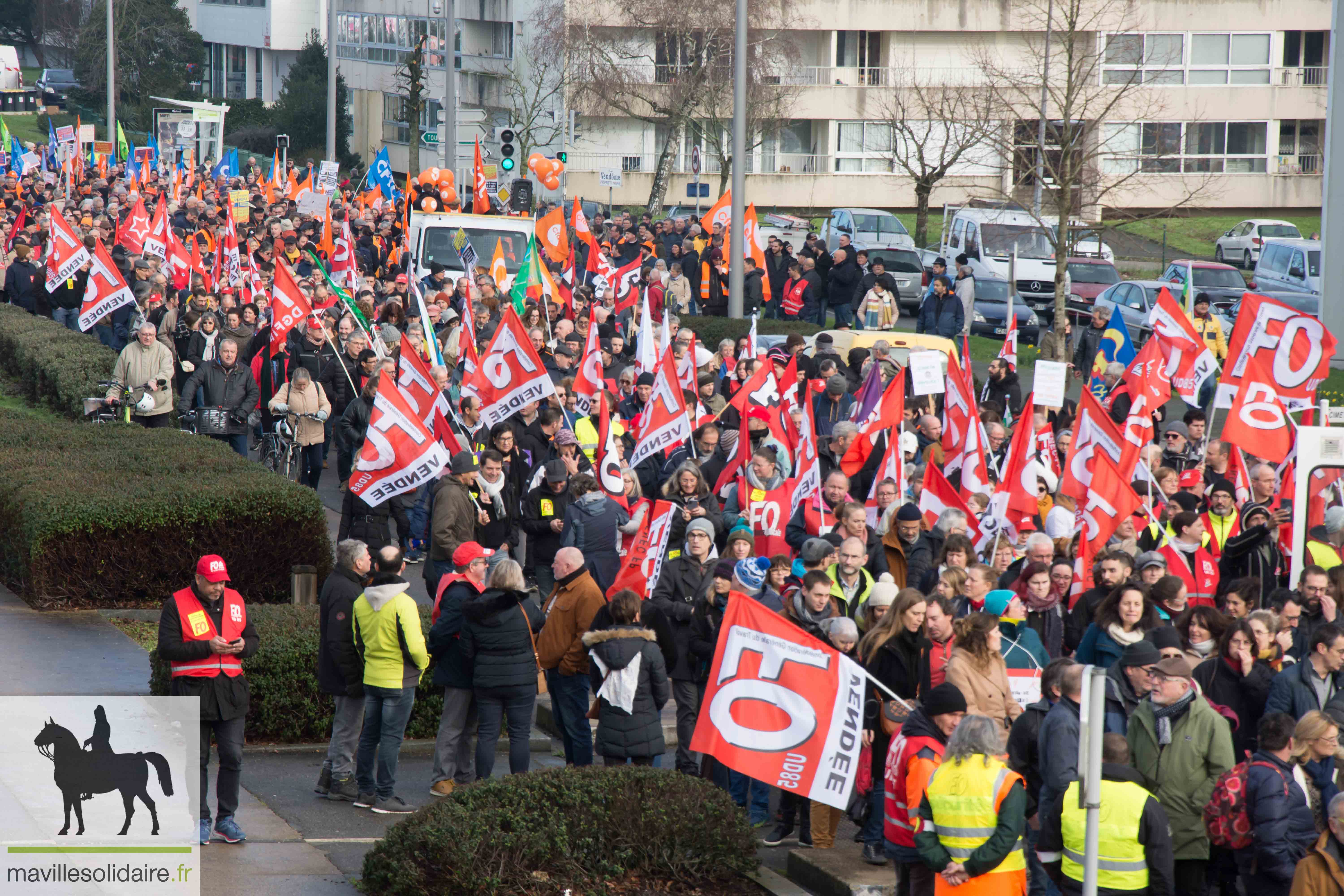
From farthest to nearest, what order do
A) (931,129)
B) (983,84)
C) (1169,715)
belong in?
(983,84)
(931,129)
(1169,715)

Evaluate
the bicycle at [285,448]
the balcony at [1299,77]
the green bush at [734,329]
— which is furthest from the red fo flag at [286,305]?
the balcony at [1299,77]

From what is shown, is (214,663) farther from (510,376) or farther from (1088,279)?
(1088,279)

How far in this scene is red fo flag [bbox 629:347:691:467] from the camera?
14.3m

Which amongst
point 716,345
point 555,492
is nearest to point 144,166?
point 716,345

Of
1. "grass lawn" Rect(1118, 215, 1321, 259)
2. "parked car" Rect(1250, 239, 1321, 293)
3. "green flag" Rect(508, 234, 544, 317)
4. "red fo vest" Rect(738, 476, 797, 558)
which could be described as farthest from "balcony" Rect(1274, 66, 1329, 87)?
"red fo vest" Rect(738, 476, 797, 558)

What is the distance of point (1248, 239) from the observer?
4716cm

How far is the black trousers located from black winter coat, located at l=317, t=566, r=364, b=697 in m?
0.94

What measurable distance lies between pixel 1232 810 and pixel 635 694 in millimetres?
3373

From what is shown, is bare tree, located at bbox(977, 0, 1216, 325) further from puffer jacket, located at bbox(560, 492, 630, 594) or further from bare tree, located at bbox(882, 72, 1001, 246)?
puffer jacket, located at bbox(560, 492, 630, 594)

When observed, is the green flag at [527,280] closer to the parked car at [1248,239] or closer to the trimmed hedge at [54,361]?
the trimmed hedge at [54,361]

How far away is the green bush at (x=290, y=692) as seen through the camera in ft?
37.4

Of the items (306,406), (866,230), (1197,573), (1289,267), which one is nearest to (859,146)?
(866,230)

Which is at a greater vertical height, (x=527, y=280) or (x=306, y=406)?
(x=527, y=280)

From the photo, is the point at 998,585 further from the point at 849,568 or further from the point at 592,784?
the point at 592,784
